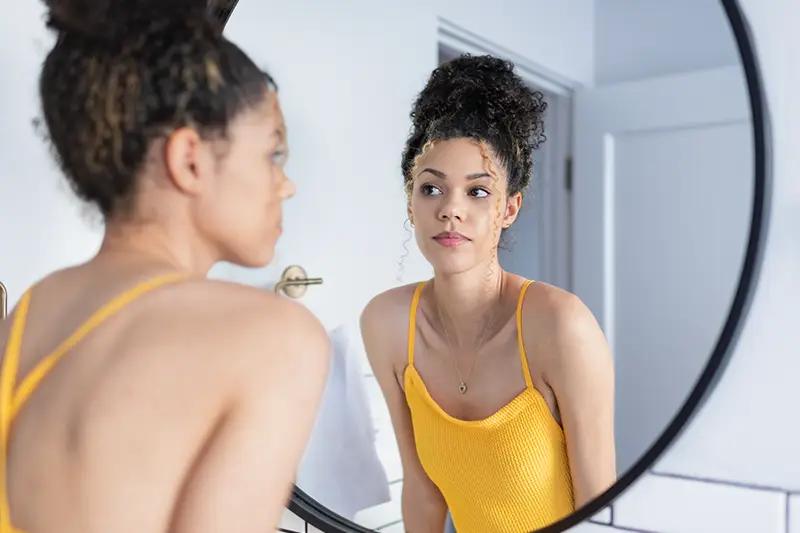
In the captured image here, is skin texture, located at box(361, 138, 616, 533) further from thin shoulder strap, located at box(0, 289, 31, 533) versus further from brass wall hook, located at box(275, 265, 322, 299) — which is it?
thin shoulder strap, located at box(0, 289, 31, 533)

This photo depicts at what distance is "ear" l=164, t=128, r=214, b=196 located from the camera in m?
0.50

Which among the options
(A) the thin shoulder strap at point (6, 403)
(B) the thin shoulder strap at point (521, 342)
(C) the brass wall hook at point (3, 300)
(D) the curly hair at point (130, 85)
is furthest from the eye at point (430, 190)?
(C) the brass wall hook at point (3, 300)

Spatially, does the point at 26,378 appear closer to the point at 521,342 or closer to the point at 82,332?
the point at 82,332

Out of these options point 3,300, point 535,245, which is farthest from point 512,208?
point 3,300

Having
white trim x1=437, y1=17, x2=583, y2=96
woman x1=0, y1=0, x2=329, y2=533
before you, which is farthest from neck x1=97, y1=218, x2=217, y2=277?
white trim x1=437, y1=17, x2=583, y2=96

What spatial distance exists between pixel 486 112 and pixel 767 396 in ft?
1.14

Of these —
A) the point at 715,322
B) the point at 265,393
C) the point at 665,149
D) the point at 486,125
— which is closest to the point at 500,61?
the point at 486,125

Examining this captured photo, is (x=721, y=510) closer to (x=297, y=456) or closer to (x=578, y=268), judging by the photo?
(x=578, y=268)

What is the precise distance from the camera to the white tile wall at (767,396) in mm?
Answer: 621

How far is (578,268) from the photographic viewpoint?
0.67 meters

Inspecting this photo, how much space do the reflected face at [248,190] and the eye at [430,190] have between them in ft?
0.65

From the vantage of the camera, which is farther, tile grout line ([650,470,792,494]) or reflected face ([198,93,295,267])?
tile grout line ([650,470,792,494])

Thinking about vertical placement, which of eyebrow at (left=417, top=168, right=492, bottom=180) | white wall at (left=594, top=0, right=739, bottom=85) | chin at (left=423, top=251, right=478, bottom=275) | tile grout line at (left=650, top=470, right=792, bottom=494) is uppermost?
white wall at (left=594, top=0, right=739, bottom=85)

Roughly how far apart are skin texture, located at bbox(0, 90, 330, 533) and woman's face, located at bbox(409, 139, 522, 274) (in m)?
0.23
